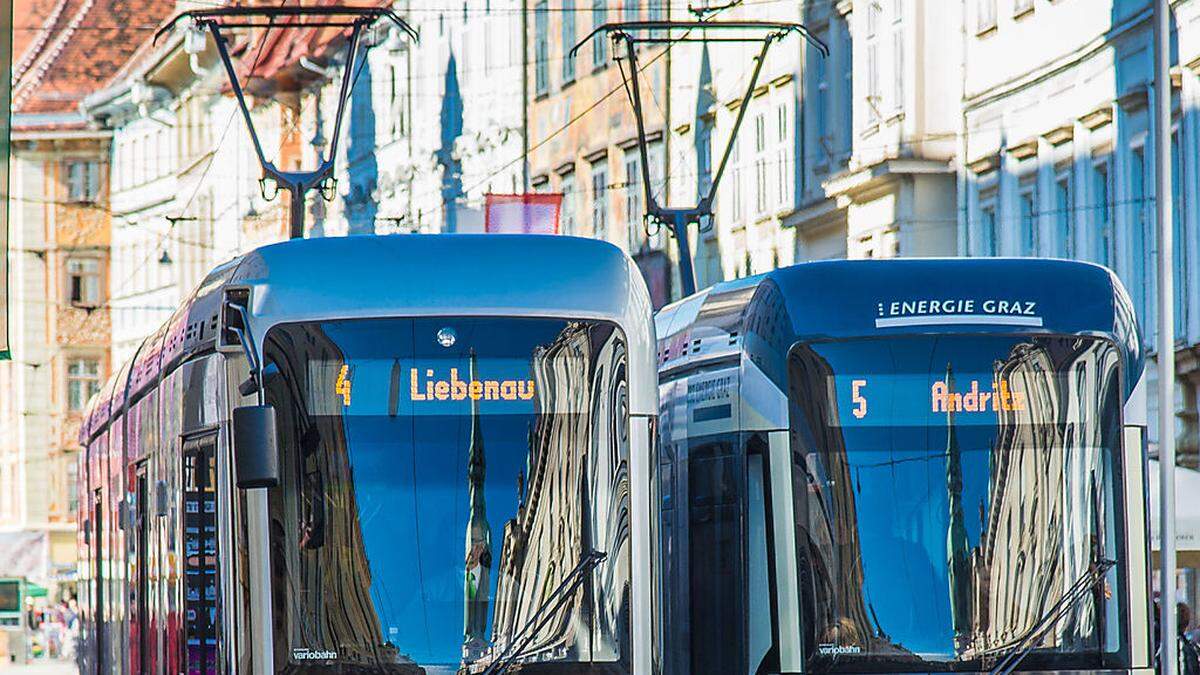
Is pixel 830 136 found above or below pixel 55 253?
below

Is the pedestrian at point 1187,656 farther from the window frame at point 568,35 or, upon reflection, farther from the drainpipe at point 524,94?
the drainpipe at point 524,94

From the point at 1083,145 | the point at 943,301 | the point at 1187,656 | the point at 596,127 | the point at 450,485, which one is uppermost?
the point at 596,127

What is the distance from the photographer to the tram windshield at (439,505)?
12.1 meters

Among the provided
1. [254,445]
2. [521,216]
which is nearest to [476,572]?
[254,445]

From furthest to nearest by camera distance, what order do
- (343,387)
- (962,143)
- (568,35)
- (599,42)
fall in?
(568,35) → (599,42) → (962,143) → (343,387)

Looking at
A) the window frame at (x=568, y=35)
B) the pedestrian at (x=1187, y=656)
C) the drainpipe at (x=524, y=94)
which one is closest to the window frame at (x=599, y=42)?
the window frame at (x=568, y=35)

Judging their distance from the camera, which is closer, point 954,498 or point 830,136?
point 954,498

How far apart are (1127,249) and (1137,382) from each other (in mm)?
15533

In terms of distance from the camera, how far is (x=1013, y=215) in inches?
1283

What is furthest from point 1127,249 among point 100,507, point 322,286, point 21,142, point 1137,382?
point 21,142

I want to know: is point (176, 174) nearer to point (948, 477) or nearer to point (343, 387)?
point (948, 477)

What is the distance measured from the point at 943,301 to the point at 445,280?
2.45m

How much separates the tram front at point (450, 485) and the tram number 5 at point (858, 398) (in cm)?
122

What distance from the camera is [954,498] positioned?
13.4 meters
